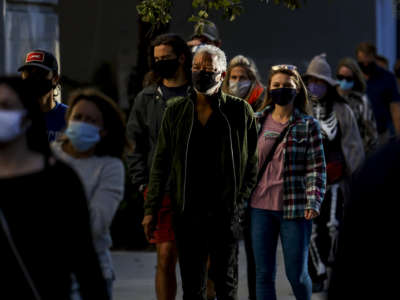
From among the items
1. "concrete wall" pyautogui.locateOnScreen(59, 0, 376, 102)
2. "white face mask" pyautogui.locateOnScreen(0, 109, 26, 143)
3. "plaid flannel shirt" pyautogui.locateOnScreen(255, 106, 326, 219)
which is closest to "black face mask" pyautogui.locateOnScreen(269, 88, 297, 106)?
"plaid flannel shirt" pyautogui.locateOnScreen(255, 106, 326, 219)

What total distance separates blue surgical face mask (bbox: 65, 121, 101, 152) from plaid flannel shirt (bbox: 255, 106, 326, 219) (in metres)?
2.06

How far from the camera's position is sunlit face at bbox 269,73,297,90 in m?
6.55

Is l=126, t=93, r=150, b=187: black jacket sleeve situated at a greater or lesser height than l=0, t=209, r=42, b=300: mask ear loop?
greater

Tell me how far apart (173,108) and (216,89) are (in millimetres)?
270

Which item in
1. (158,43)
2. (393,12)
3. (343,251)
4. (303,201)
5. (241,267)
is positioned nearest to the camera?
(343,251)

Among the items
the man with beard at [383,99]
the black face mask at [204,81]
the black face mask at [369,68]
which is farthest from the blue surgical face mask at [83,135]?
the black face mask at [369,68]

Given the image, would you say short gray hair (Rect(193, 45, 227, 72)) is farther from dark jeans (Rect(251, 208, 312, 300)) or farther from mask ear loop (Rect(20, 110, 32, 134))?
mask ear loop (Rect(20, 110, 32, 134))

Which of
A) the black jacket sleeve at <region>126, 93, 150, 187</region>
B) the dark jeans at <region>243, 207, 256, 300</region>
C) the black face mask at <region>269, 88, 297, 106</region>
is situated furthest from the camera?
the dark jeans at <region>243, 207, 256, 300</region>

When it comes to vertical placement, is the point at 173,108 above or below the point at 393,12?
below

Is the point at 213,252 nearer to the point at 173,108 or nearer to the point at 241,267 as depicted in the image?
the point at 173,108

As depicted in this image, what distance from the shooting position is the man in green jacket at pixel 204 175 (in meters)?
5.88

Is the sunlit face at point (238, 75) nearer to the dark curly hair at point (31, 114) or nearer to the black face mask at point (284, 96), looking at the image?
the black face mask at point (284, 96)

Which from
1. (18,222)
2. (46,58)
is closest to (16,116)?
(18,222)

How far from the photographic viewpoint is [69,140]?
453 centimetres
